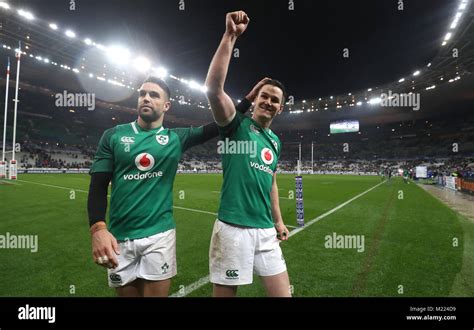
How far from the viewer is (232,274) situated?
6.37 feet

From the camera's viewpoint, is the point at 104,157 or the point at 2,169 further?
the point at 2,169

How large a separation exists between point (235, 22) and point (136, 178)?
4.55 ft

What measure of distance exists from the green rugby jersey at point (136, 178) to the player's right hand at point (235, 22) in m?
1.03

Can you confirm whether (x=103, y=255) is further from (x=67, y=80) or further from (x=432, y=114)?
(x=432, y=114)

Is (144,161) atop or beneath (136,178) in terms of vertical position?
atop

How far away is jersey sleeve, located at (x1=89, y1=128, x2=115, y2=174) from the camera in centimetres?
196

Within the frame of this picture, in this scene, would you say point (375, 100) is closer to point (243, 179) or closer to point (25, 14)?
point (25, 14)

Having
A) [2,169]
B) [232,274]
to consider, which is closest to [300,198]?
[232,274]

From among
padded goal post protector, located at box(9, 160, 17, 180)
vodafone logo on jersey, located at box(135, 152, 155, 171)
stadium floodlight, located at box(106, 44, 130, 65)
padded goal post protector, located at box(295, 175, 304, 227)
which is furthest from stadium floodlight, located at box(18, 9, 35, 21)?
vodafone logo on jersey, located at box(135, 152, 155, 171)

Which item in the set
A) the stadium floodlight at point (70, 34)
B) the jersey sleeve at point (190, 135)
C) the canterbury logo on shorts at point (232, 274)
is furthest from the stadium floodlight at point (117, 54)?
the canterbury logo on shorts at point (232, 274)

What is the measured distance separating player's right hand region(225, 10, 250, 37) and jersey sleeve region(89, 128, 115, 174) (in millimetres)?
1204
